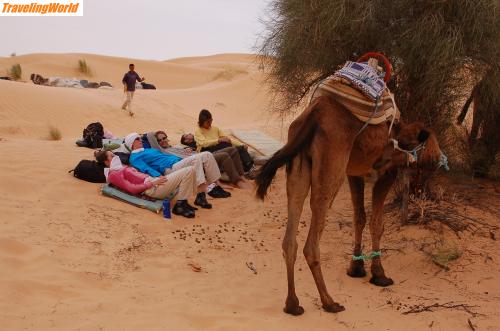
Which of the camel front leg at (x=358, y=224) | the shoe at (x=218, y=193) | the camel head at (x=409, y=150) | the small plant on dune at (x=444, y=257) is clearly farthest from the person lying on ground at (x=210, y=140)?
the small plant on dune at (x=444, y=257)

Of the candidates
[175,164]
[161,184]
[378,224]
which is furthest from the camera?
[175,164]

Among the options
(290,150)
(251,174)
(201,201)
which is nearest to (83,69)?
(251,174)

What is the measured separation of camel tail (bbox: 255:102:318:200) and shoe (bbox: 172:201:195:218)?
3035 millimetres

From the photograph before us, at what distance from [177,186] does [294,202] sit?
3.47 meters

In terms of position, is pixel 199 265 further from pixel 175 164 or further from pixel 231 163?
pixel 231 163

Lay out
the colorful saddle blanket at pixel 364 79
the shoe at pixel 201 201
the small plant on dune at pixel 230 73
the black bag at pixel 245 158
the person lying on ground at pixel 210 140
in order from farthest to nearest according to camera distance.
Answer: the small plant on dune at pixel 230 73 < the black bag at pixel 245 158 < the person lying on ground at pixel 210 140 < the shoe at pixel 201 201 < the colorful saddle blanket at pixel 364 79

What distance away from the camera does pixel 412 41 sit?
6453 mm

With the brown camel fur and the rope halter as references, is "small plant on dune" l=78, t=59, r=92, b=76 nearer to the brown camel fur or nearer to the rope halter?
the rope halter

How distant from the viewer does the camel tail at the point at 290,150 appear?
440 centimetres

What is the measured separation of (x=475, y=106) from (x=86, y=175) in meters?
5.85

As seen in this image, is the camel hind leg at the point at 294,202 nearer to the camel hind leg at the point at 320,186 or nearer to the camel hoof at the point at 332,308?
the camel hind leg at the point at 320,186

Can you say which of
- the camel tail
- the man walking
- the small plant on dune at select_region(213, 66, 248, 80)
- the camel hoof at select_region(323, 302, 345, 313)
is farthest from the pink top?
the small plant on dune at select_region(213, 66, 248, 80)

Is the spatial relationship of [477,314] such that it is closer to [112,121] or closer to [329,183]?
[329,183]

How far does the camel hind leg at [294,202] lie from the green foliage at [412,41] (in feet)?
8.59
